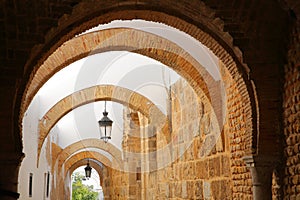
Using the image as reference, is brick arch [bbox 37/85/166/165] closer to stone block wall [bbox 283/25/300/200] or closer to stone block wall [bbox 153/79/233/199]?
stone block wall [bbox 153/79/233/199]

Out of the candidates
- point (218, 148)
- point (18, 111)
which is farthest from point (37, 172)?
point (18, 111)

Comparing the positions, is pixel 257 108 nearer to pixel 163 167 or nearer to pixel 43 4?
pixel 43 4

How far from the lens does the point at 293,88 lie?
381 cm

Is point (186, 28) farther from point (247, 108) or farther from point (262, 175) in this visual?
point (262, 175)

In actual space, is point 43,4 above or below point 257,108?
above

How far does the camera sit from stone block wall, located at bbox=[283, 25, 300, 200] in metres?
3.70

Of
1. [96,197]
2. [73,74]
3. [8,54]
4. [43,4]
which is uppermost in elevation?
[73,74]

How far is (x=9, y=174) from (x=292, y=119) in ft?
7.99

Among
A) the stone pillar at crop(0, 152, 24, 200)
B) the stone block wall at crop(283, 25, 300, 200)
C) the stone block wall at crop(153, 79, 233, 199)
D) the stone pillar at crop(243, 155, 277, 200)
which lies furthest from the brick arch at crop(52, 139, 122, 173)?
the stone block wall at crop(283, 25, 300, 200)

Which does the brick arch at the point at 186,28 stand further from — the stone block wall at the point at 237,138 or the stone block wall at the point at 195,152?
the stone block wall at the point at 195,152

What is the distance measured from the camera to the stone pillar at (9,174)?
379 centimetres

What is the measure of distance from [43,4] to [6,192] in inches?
64.0

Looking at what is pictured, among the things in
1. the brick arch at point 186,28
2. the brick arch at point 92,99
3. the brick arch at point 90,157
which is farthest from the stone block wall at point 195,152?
the brick arch at point 90,157

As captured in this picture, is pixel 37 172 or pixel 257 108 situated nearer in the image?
pixel 257 108
